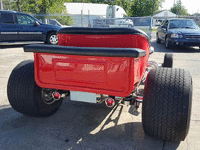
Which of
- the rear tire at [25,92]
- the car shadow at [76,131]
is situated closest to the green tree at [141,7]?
the car shadow at [76,131]

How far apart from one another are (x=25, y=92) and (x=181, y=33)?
8.58m

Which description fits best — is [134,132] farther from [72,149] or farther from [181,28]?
[181,28]

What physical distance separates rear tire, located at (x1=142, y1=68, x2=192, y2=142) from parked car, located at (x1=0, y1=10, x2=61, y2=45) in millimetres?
9400

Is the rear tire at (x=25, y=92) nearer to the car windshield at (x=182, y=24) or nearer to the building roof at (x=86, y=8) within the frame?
the car windshield at (x=182, y=24)

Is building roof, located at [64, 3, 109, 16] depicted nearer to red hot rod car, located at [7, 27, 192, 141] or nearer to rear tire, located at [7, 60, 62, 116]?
rear tire, located at [7, 60, 62, 116]

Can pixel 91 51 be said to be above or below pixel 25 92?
above

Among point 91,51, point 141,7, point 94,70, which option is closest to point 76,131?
point 94,70

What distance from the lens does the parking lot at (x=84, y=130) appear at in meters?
2.41

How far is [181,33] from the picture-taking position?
31.1 ft

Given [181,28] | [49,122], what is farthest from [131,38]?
[181,28]

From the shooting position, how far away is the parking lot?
2412mm

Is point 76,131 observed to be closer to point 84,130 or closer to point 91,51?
point 84,130

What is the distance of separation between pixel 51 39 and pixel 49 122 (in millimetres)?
8742

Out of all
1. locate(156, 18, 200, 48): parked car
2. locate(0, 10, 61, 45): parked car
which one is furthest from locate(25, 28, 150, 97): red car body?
locate(0, 10, 61, 45): parked car
